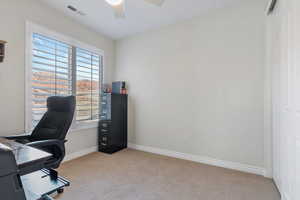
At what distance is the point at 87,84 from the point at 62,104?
133 centimetres

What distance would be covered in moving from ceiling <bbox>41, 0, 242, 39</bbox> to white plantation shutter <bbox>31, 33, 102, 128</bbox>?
59cm

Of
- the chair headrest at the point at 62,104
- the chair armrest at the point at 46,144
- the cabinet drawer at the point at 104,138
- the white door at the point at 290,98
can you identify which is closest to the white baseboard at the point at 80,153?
the cabinet drawer at the point at 104,138

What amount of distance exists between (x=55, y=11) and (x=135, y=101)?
2.26 m

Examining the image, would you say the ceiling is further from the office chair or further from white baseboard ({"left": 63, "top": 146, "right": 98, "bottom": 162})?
white baseboard ({"left": 63, "top": 146, "right": 98, "bottom": 162})

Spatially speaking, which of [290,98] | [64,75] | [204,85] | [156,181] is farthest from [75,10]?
[290,98]

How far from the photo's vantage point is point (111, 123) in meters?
3.32

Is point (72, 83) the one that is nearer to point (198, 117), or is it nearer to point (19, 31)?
point (19, 31)

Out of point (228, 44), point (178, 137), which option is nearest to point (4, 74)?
point (178, 137)

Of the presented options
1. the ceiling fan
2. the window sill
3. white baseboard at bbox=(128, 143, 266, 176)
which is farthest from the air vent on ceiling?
white baseboard at bbox=(128, 143, 266, 176)

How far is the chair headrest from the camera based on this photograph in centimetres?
203

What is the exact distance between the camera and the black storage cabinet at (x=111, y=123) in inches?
131

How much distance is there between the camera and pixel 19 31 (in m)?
2.28

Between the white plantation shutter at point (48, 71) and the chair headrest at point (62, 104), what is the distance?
538 millimetres

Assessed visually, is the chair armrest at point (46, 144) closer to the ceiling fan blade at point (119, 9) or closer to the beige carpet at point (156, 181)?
the beige carpet at point (156, 181)
